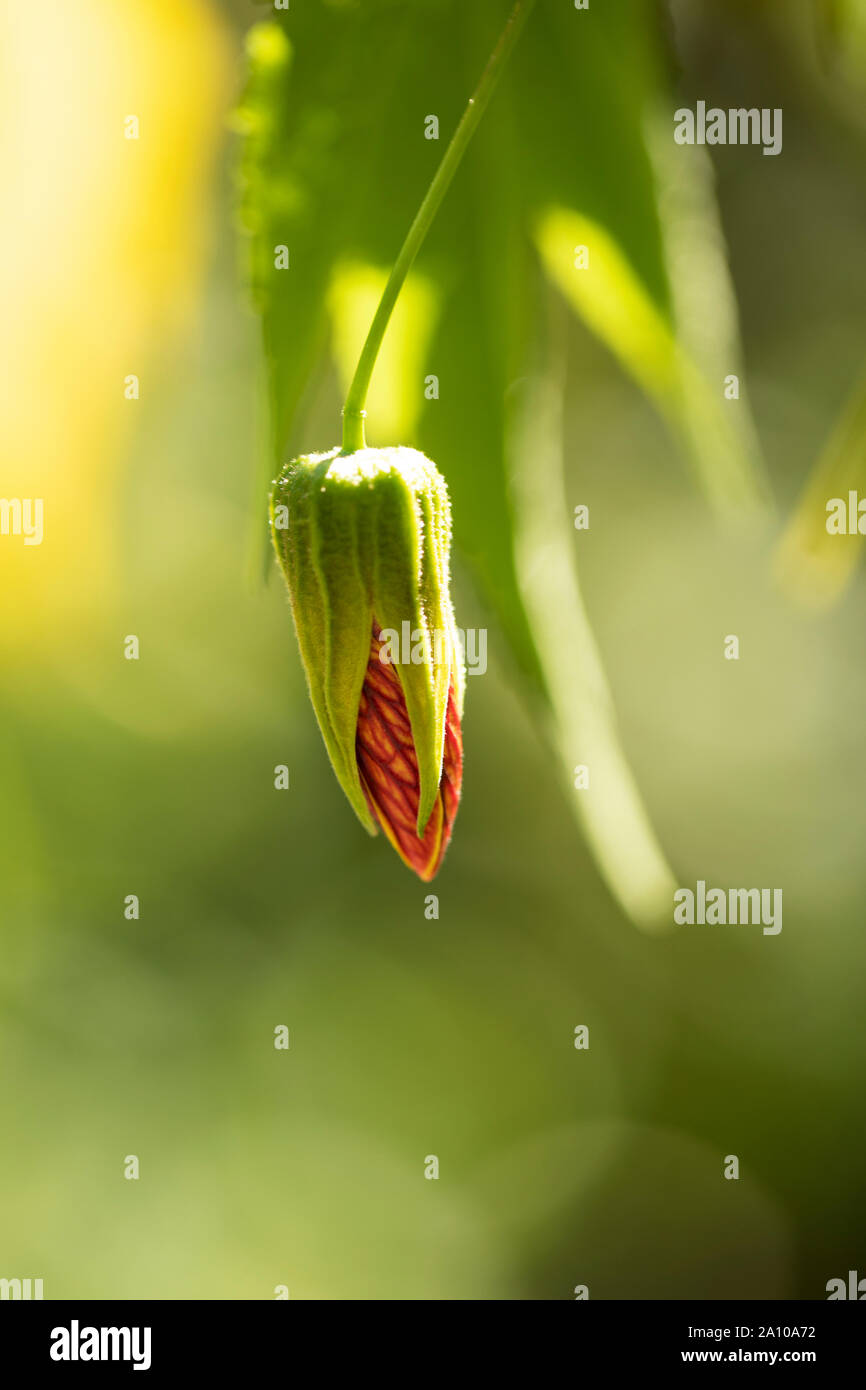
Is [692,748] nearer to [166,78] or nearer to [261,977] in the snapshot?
[261,977]

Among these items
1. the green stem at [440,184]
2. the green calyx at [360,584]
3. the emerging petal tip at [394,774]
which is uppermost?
Answer: the green stem at [440,184]

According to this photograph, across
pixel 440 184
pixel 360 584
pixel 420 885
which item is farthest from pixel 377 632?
pixel 420 885

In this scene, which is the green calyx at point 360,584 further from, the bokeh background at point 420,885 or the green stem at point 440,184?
the bokeh background at point 420,885

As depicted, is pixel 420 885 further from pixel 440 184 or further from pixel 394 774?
pixel 440 184

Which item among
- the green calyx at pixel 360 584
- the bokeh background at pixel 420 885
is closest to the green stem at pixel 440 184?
the green calyx at pixel 360 584

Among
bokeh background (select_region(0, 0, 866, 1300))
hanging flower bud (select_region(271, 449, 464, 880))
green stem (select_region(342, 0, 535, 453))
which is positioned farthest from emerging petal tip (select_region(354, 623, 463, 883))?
bokeh background (select_region(0, 0, 866, 1300))

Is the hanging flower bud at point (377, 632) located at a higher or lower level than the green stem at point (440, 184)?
lower

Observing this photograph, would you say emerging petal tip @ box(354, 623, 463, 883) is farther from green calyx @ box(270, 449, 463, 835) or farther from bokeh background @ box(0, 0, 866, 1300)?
bokeh background @ box(0, 0, 866, 1300)

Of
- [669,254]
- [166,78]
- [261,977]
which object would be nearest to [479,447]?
[669,254]
